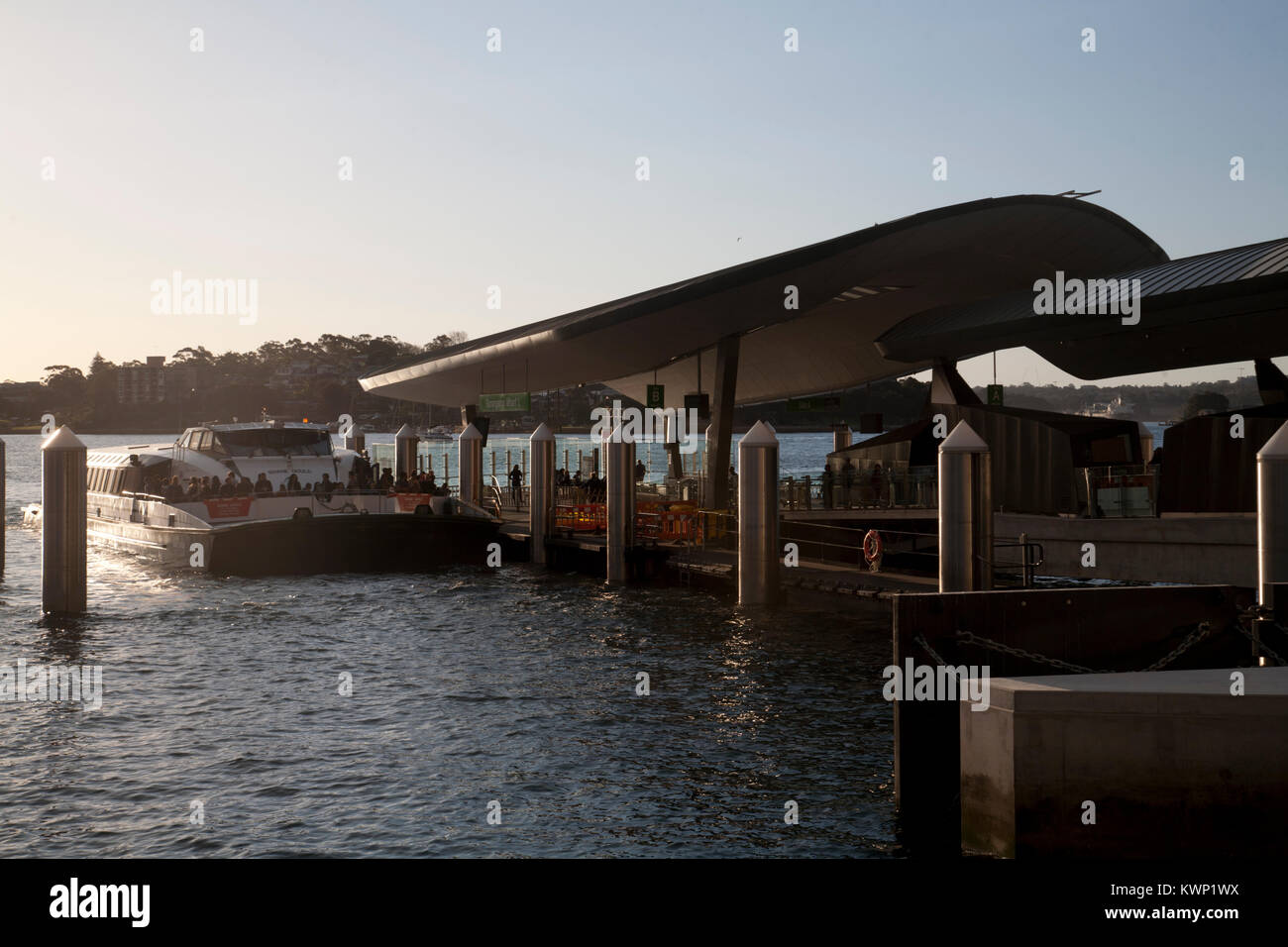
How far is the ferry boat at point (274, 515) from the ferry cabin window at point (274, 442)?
0.03 meters

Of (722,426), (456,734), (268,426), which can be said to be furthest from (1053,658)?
(268,426)

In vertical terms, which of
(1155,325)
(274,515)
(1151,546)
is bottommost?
(1151,546)

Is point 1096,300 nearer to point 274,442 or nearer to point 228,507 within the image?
point 228,507

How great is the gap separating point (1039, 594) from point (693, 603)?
1479 cm

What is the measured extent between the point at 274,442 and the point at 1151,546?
26.0 m

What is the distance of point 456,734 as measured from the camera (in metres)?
15.6

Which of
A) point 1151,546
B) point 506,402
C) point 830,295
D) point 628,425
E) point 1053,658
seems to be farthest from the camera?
point 506,402

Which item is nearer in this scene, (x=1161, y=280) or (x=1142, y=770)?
(x=1142, y=770)

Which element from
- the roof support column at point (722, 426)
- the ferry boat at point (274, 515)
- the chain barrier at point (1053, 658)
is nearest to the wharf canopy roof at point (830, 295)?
the roof support column at point (722, 426)

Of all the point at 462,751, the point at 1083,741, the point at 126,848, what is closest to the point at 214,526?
the point at 462,751

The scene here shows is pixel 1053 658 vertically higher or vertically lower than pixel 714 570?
higher

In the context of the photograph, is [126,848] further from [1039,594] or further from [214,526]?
[214,526]

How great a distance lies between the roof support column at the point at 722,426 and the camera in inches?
1367

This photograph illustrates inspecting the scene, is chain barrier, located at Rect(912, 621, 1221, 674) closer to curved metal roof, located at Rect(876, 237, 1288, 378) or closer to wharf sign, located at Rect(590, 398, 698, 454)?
wharf sign, located at Rect(590, 398, 698, 454)
